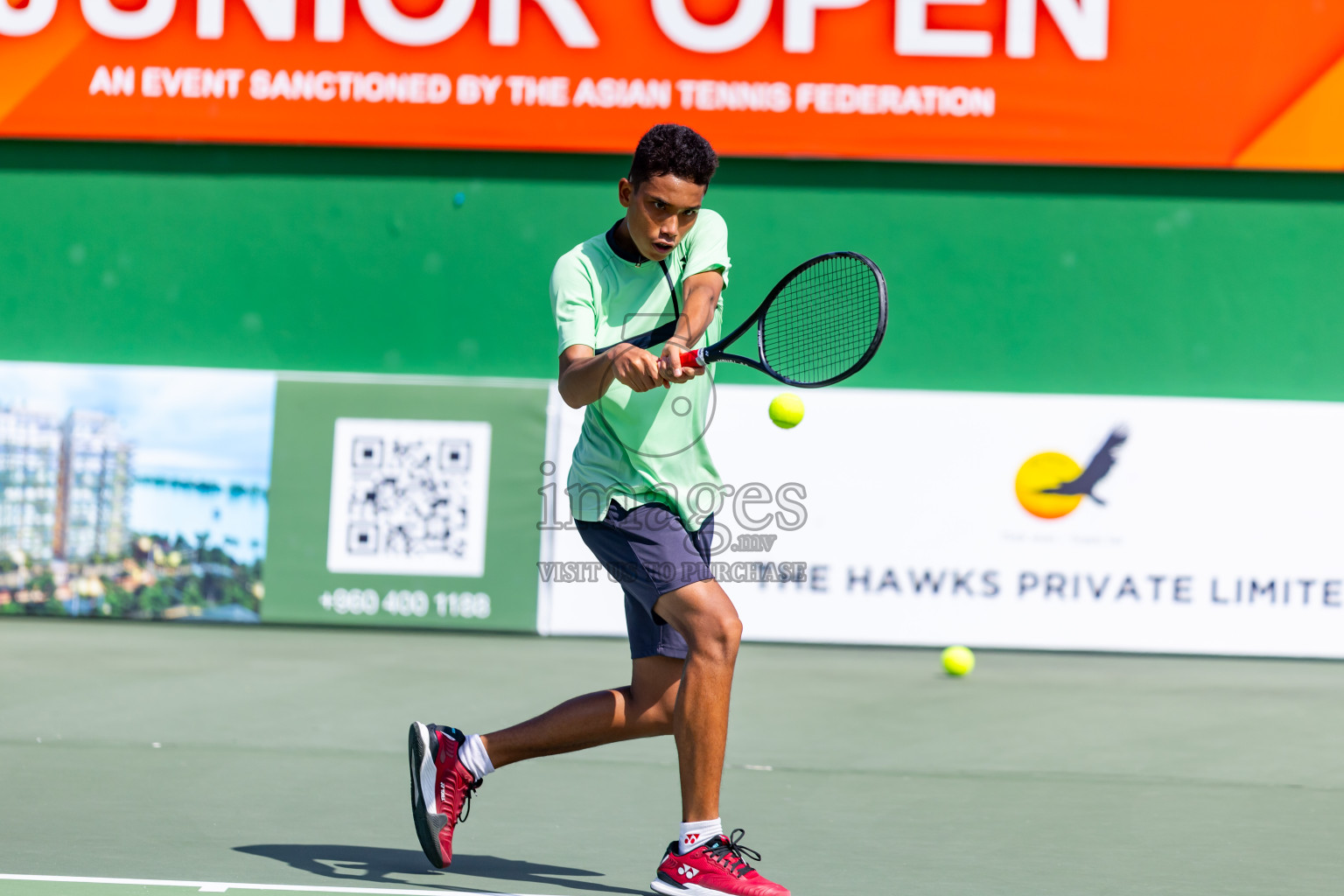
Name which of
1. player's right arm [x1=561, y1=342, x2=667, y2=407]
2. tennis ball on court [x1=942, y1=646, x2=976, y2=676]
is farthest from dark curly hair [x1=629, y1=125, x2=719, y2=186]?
tennis ball on court [x1=942, y1=646, x2=976, y2=676]

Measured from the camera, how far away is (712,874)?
301 cm

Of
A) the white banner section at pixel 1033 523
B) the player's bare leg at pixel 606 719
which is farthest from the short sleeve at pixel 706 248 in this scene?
the white banner section at pixel 1033 523

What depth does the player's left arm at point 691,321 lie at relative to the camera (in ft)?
9.52

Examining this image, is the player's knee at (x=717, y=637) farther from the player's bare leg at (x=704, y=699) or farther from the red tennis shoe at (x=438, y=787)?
the red tennis shoe at (x=438, y=787)

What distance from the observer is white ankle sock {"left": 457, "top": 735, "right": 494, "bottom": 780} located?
3.38m

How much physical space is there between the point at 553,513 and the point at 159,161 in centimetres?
306

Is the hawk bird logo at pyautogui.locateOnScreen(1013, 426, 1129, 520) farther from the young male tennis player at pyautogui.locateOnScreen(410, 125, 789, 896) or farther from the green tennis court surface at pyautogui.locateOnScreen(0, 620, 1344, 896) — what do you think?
the young male tennis player at pyautogui.locateOnScreen(410, 125, 789, 896)

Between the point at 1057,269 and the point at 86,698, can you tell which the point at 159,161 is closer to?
the point at 86,698

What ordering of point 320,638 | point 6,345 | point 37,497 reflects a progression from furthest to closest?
point 6,345, point 37,497, point 320,638

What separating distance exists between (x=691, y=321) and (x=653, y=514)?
0.41 metres

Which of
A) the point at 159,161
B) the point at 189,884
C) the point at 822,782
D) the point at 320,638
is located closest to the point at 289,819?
the point at 189,884

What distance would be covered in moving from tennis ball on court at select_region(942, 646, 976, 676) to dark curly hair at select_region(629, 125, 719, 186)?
4.17m

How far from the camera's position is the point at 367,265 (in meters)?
8.44

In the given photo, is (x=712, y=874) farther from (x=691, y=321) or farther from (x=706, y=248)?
(x=706, y=248)
